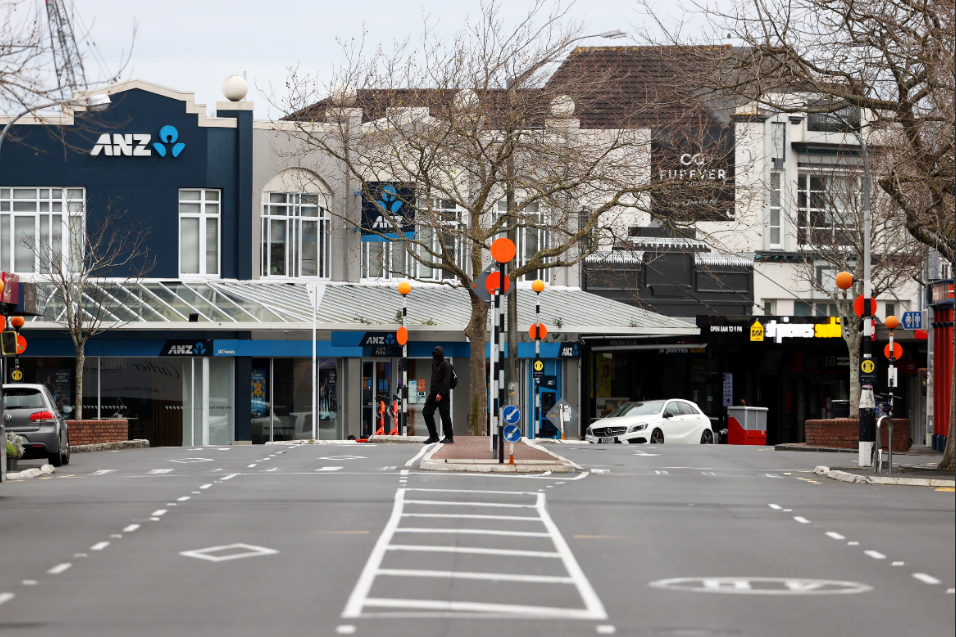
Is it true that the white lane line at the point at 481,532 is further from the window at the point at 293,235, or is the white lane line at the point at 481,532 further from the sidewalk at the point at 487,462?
the window at the point at 293,235

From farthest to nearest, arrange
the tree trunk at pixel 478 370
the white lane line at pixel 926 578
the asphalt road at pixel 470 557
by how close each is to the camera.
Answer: the tree trunk at pixel 478 370 → the white lane line at pixel 926 578 → the asphalt road at pixel 470 557

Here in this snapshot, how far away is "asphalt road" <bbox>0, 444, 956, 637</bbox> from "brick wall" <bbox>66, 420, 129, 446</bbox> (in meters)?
11.7

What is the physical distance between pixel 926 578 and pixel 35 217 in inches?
1273

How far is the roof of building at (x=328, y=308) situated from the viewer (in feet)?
114

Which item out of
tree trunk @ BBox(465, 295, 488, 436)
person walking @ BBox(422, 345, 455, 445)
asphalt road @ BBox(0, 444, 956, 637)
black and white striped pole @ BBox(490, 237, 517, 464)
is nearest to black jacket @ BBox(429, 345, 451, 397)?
person walking @ BBox(422, 345, 455, 445)

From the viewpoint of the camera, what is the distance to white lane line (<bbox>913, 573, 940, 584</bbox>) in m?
9.30

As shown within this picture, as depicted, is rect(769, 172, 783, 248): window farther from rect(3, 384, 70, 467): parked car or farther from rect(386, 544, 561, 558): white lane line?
rect(386, 544, 561, 558): white lane line

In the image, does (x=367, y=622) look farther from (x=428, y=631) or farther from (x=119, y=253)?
(x=119, y=253)

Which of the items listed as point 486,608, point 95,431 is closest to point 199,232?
point 95,431

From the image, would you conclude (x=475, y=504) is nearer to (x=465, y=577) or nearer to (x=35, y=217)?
(x=465, y=577)

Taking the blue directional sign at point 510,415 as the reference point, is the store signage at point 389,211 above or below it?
Answer: above

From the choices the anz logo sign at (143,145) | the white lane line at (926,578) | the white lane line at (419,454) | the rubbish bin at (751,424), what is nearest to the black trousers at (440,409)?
the white lane line at (419,454)

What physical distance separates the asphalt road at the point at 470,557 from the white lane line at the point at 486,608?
25mm

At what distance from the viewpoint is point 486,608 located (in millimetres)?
7949
